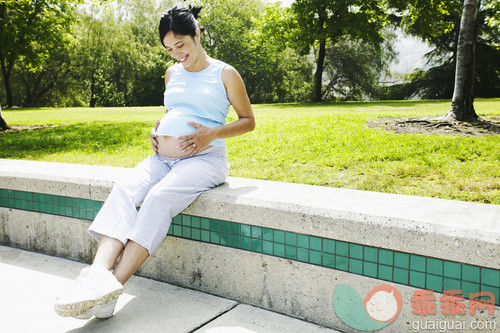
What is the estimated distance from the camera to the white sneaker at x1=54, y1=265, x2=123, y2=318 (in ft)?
7.15

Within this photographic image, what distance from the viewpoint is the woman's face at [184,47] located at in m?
2.94

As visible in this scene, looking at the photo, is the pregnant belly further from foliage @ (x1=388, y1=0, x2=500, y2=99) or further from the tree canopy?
foliage @ (x1=388, y1=0, x2=500, y2=99)

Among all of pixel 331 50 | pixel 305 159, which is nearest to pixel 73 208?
pixel 305 159

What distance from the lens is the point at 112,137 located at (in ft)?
28.7

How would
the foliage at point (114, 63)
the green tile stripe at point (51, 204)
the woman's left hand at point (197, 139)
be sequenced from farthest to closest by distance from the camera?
the foliage at point (114, 63) < the green tile stripe at point (51, 204) < the woman's left hand at point (197, 139)

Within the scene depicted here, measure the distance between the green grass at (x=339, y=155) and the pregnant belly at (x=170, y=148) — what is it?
6.88 ft

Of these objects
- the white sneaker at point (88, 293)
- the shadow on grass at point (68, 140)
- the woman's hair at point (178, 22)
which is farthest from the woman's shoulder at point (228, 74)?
the shadow on grass at point (68, 140)

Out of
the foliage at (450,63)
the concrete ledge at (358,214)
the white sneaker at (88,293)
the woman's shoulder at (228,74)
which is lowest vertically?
the white sneaker at (88,293)

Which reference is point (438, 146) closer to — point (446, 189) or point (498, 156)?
point (498, 156)

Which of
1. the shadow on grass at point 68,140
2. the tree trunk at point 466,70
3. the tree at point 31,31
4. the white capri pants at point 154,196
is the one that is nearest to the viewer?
the white capri pants at point 154,196

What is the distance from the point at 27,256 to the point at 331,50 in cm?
3708

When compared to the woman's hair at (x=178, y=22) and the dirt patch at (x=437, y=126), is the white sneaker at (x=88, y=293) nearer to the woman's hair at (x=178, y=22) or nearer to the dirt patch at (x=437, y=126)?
the woman's hair at (x=178, y=22)

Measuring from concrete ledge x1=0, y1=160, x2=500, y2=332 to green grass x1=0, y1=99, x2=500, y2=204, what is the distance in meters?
1.98

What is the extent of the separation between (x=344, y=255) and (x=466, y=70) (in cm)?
770
